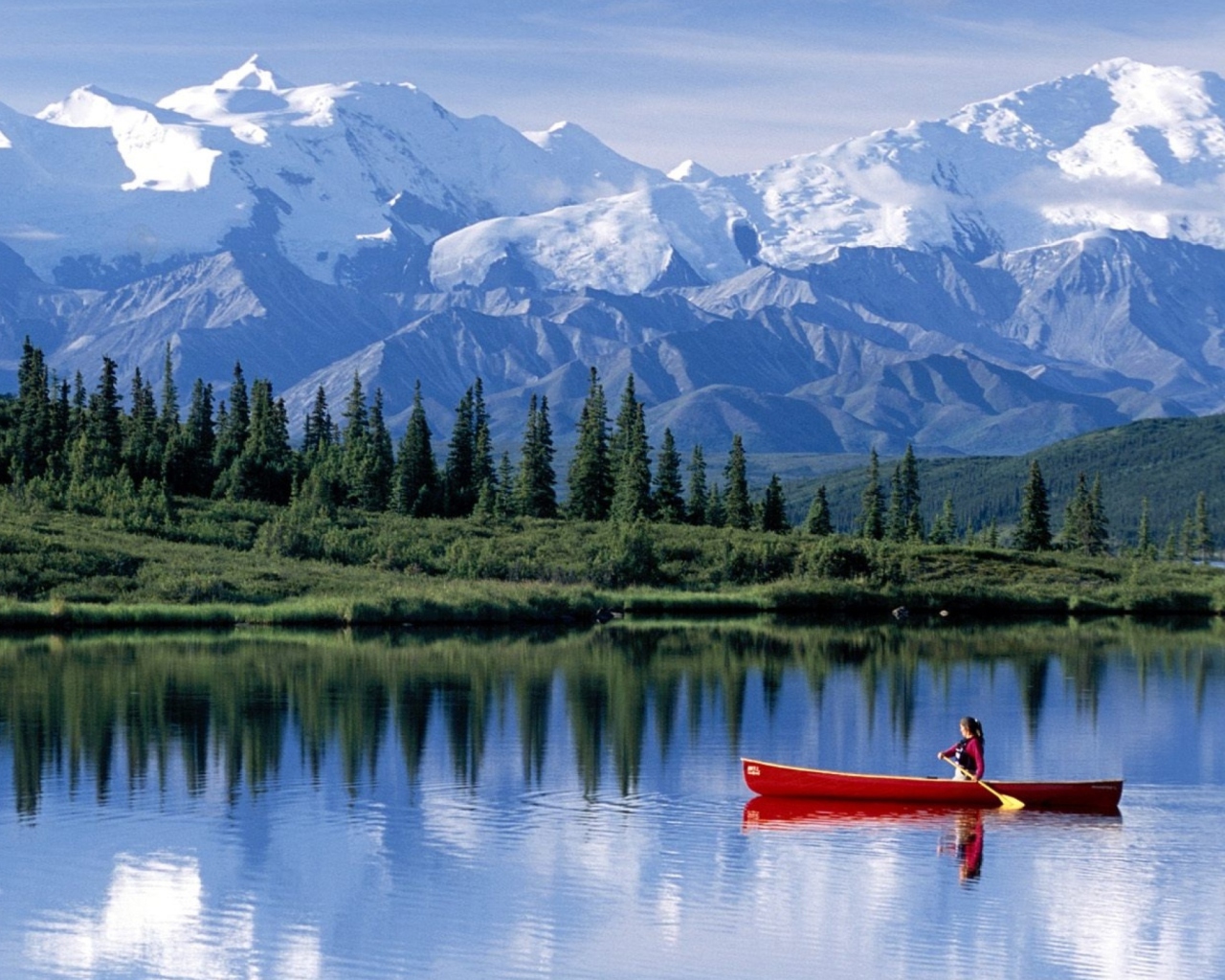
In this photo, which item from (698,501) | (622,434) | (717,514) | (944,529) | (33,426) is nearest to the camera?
(33,426)

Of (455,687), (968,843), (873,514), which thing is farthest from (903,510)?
(968,843)

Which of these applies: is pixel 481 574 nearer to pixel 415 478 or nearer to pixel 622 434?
pixel 415 478

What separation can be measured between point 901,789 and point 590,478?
105m

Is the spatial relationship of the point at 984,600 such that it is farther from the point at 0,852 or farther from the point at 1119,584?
the point at 0,852

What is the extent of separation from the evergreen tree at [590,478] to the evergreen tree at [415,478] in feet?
32.6

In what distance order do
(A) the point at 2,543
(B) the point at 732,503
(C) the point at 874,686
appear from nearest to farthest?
(C) the point at 874,686 → (A) the point at 2,543 → (B) the point at 732,503

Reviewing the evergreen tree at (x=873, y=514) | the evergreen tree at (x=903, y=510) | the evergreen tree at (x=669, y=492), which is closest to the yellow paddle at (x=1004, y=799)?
the evergreen tree at (x=669, y=492)

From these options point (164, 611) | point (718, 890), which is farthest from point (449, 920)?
point (164, 611)

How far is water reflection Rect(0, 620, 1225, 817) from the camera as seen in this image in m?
50.4

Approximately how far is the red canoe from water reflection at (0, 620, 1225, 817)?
11.4 feet

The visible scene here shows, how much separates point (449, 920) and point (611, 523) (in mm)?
103327

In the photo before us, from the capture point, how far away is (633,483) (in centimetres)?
14438

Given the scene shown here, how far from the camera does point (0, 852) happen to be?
1491 inches

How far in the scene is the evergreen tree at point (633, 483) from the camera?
14275cm
